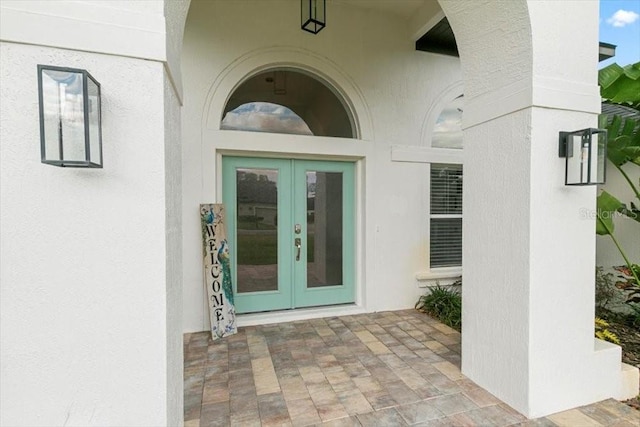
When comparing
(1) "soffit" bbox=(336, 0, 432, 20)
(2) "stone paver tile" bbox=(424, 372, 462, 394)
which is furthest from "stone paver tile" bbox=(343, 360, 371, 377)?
(1) "soffit" bbox=(336, 0, 432, 20)

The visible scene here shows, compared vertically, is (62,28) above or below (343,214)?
above

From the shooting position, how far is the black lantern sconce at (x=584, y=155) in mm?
2525

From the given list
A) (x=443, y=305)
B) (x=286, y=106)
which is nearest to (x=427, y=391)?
(x=443, y=305)

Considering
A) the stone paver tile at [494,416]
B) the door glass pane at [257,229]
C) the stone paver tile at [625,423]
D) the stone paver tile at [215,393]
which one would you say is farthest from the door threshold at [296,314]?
the stone paver tile at [625,423]

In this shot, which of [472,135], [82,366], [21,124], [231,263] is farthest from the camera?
[231,263]

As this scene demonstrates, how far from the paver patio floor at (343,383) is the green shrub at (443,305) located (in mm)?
265

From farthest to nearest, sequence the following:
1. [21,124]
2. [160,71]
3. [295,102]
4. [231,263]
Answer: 1. [295,102]
2. [231,263]
3. [160,71]
4. [21,124]

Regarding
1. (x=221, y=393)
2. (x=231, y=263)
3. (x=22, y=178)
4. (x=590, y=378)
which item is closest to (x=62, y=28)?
(x=22, y=178)

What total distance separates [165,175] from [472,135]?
2752 millimetres

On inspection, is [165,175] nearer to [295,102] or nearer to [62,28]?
[62,28]

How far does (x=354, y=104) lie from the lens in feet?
16.4

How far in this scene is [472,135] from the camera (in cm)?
307

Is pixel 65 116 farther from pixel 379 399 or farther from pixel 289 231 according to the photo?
pixel 289 231

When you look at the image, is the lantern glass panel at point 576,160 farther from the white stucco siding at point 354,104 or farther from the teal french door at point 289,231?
the teal french door at point 289,231
